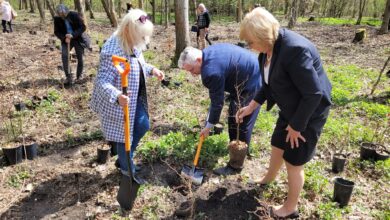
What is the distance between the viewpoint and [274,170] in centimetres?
353

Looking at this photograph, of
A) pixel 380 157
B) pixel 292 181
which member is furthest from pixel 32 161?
pixel 380 157

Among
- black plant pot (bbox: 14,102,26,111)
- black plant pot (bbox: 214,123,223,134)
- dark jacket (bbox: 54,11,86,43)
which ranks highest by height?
dark jacket (bbox: 54,11,86,43)

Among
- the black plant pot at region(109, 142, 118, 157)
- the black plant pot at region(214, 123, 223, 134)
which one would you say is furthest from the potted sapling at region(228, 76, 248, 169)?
the black plant pot at region(109, 142, 118, 157)

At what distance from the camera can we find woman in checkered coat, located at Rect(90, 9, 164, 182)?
286 centimetres

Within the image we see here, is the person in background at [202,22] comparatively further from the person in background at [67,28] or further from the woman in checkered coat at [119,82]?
the woman in checkered coat at [119,82]

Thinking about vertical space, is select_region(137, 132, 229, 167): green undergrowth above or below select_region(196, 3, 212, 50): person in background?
below

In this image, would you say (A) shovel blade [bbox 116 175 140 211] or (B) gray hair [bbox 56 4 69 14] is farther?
(B) gray hair [bbox 56 4 69 14]

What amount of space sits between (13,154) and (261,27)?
3.61m

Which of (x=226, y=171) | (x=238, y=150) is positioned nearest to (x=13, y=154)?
(x=226, y=171)

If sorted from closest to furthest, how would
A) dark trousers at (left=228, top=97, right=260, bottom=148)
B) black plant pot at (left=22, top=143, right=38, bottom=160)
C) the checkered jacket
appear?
the checkered jacket → dark trousers at (left=228, top=97, right=260, bottom=148) → black plant pot at (left=22, top=143, right=38, bottom=160)

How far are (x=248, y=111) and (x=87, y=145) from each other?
271cm

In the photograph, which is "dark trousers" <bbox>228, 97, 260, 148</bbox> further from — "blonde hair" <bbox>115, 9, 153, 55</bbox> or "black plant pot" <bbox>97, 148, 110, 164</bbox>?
"black plant pot" <bbox>97, 148, 110, 164</bbox>

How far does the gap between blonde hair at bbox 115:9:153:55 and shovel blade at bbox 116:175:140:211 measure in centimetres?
125

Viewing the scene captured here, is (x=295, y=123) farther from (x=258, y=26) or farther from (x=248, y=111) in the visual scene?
(x=248, y=111)
